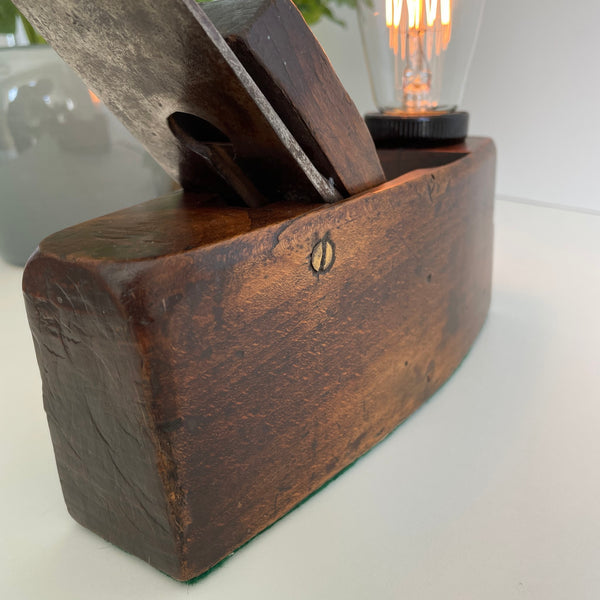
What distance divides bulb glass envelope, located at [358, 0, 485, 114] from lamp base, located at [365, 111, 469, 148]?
0.35 feet

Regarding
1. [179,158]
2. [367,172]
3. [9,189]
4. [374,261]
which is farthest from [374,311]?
[9,189]

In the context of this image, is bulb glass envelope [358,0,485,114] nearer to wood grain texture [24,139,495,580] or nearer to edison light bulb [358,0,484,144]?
edison light bulb [358,0,484,144]

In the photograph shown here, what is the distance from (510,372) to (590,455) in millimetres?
218

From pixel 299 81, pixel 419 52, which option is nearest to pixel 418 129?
pixel 419 52

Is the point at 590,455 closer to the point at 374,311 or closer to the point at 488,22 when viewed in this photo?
the point at 374,311

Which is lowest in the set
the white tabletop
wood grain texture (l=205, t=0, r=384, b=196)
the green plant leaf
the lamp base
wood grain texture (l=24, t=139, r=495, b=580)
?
the white tabletop

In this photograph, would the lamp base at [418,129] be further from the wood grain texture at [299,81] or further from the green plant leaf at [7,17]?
the green plant leaf at [7,17]

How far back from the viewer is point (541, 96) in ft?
6.23

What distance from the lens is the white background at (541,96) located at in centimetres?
176

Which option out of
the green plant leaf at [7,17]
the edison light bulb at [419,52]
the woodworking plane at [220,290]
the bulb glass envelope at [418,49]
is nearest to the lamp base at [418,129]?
the edison light bulb at [419,52]

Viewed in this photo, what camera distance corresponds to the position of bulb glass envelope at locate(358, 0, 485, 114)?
1.18 m

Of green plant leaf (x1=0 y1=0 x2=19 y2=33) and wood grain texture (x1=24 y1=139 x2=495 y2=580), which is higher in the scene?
green plant leaf (x1=0 y1=0 x2=19 y2=33)

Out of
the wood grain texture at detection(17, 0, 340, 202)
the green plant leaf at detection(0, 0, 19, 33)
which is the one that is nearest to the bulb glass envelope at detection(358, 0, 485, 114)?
the wood grain texture at detection(17, 0, 340, 202)

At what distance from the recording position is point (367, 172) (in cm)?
81
